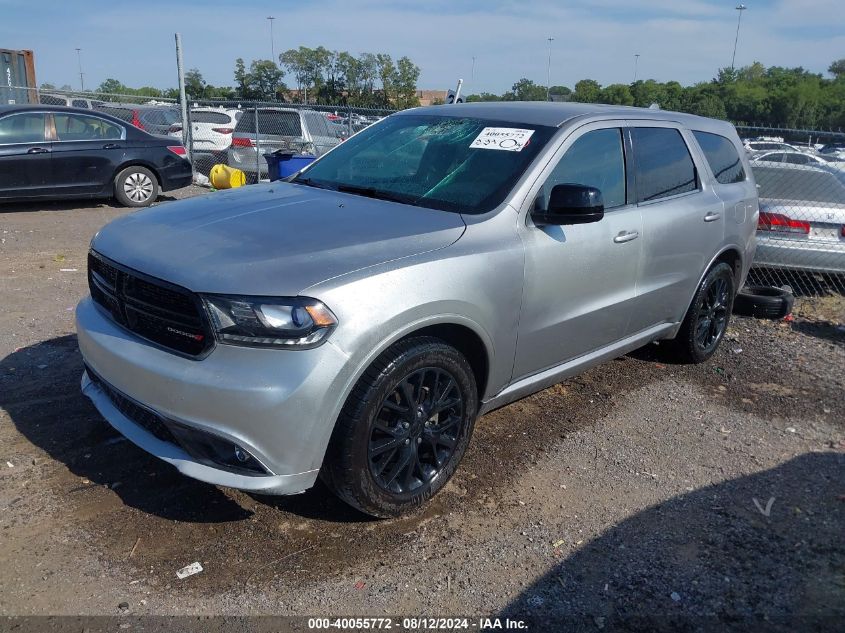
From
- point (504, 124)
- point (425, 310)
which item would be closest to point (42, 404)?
point (425, 310)

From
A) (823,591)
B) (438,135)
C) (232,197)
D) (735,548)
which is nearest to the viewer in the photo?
(823,591)

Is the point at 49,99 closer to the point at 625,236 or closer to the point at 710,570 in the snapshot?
the point at 625,236

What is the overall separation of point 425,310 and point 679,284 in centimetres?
257

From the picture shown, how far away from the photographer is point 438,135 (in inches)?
169

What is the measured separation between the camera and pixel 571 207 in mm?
3658

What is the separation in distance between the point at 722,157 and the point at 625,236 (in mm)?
1880

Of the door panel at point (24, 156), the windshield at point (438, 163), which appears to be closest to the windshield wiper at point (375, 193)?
the windshield at point (438, 163)

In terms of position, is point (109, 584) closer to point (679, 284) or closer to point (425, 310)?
point (425, 310)

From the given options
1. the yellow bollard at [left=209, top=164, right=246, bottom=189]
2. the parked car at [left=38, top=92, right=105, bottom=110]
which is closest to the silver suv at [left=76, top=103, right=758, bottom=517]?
the yellow bollard at [left=209, top=164, right=246, bottom=189]

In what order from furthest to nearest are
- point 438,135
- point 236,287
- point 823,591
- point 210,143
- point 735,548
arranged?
point 210,143
point 438,135
point 735,548
point 823,591
point 236,287

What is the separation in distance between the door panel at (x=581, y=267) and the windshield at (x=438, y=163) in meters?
0.22

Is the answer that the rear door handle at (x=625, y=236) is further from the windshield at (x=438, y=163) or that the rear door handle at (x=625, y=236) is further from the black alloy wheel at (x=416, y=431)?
the black alloy wheel at (x=416, y=431)

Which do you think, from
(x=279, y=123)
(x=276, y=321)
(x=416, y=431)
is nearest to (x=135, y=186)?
(x=279, y=123)

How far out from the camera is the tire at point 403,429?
3.02m
